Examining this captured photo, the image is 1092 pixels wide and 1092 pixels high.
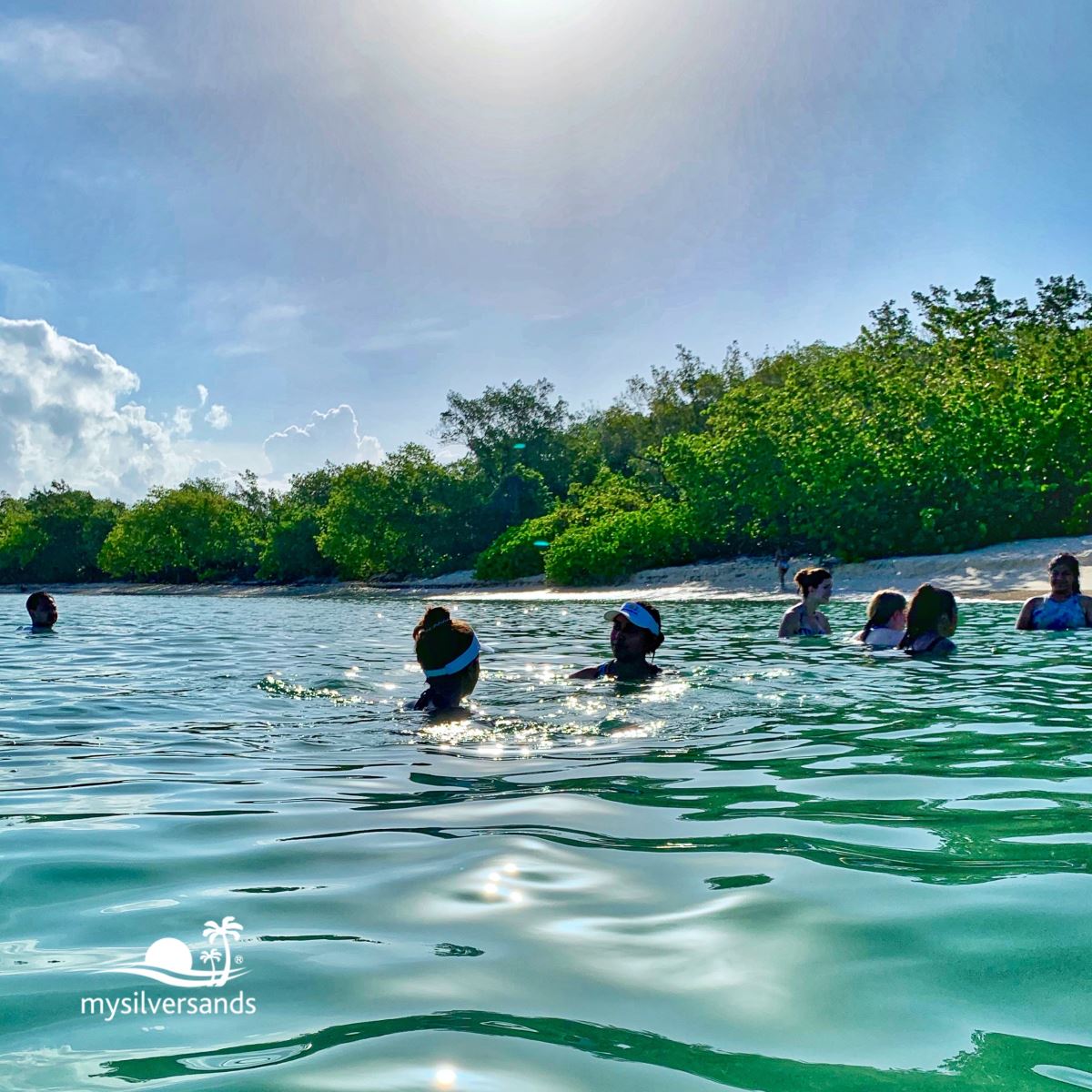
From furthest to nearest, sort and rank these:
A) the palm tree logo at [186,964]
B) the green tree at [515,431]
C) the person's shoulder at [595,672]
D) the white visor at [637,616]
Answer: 1. the green tree at [515,431]
2. the person's shoulder at [595,672]
3. the white visor at [637,616]
4. the palm tree logo at [186,964]

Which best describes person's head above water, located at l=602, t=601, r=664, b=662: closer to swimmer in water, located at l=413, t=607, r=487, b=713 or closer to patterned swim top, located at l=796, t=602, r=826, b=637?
swimmer in water, located at l=413, t=607, r=487, b=713

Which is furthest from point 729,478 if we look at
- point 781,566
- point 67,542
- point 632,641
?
point 67,542

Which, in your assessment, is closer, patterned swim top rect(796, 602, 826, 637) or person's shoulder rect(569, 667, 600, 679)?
person's shoulder rect(569, 667, 600, 679)

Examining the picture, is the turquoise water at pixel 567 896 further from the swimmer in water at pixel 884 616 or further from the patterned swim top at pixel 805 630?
the patterned swim top at pixel 805 630

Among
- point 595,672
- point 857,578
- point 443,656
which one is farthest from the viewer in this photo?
point 857,578

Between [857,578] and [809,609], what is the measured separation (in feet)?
57.6

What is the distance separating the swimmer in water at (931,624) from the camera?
1095 cm

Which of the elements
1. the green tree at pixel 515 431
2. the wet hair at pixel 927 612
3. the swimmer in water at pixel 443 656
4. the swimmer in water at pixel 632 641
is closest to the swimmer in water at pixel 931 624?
the wet hair at pixel 927 612

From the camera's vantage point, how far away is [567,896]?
10.9ft

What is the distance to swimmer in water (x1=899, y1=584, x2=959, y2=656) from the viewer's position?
Answer: 1095 centimetres

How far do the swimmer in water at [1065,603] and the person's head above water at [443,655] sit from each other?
848cm

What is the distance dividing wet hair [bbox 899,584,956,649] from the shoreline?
1335 cm

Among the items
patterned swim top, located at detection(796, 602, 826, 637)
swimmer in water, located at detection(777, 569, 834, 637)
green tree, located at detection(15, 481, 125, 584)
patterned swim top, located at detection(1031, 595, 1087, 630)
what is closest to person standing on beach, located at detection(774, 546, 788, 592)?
patterned swim top, located at detection(1031, 595, 1087, 630)

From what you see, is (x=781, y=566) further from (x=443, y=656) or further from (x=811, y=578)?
(x=443, y=656)
